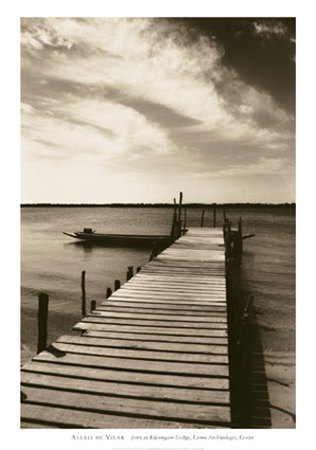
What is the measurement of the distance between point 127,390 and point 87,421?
54 cm

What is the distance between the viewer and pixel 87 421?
124 inches

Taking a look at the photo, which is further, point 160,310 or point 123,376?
point 160,310

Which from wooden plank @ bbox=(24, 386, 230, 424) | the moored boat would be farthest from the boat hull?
wooden plank @ bbox=(24, 386, 230, 424)

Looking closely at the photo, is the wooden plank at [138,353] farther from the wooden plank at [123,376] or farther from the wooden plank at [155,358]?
the wooden plank at [123,376]

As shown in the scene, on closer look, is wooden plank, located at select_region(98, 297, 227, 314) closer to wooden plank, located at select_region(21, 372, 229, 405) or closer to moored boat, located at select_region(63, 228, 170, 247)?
wooden plank, located at select_region(21, 372, 229, 405)

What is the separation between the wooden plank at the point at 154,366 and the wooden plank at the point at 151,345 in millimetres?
353

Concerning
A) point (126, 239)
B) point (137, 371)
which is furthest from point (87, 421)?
point (126, 239)

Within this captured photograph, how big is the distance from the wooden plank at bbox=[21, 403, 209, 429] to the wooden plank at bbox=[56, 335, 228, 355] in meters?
1.38

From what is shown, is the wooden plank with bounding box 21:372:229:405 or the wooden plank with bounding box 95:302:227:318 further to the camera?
the wooden plank with bounding box 95:302:227:318

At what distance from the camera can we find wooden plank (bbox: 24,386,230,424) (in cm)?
323

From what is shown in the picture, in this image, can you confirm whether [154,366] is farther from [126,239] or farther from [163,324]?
[126,239]
